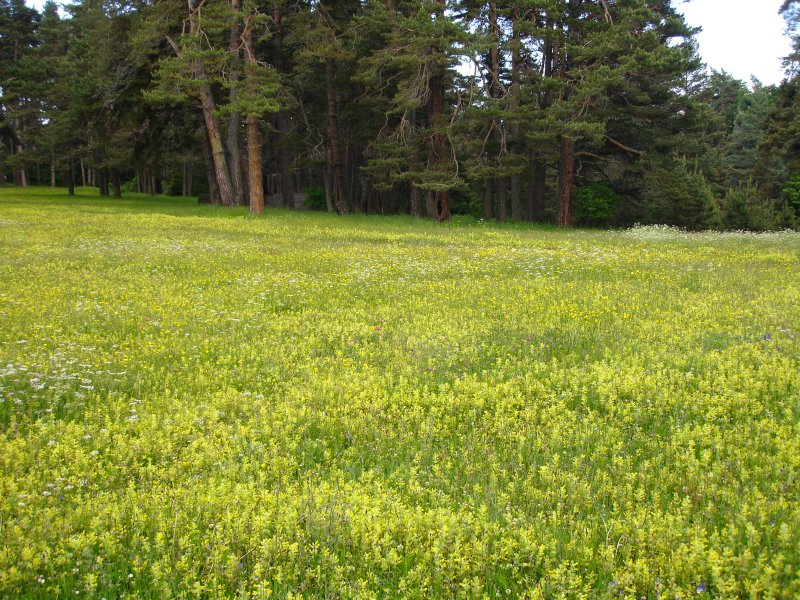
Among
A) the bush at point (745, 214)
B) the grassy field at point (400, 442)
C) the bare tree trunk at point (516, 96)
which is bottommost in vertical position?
the grassy field at point (400, 442)

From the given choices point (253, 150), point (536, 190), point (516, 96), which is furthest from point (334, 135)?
point (536, 190)

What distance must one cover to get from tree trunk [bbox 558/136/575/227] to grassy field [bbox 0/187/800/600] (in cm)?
2289

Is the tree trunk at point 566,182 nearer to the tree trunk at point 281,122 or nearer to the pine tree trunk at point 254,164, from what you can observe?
the pine tree trunk at point 254,164

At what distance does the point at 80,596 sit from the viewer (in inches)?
122

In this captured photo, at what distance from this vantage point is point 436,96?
32500mm

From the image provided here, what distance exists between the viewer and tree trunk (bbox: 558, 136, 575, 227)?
1280 inches

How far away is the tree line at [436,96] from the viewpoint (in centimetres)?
2938

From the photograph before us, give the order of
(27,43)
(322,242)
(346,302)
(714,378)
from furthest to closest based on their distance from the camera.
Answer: (27,43), (322,242), (346,302), (714,378)

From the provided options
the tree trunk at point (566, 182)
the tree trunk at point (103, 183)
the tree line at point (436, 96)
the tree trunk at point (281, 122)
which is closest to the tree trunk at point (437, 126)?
the tree line at point (436, 96)

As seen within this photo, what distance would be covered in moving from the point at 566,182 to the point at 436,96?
27.8 feet

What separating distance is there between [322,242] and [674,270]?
11066mm

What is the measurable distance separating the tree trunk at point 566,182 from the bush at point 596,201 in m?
5.01

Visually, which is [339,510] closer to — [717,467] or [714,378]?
[717,467]

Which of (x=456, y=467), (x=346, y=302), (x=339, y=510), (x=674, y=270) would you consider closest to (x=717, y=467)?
(x=456, y=467)
